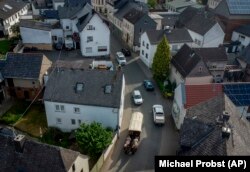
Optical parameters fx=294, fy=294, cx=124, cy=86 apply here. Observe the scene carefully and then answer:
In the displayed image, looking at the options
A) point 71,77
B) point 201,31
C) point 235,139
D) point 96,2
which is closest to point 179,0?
point 96,2

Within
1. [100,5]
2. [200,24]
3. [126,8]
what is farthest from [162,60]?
[100,5]

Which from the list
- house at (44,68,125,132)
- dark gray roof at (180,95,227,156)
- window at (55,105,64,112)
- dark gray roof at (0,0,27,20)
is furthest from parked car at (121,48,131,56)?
dark gray roof at (0,0,27,20)

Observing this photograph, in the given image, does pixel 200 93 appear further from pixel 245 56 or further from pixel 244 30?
pixel 244 30

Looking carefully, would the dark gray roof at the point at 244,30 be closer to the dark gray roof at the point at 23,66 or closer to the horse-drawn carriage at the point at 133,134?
the horse-drawn carriage at the point at 133,134

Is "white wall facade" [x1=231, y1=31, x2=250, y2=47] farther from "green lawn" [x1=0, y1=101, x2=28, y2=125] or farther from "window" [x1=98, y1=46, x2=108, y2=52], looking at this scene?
"green lawn" [x1=0, y1=101, x2=28, y2=125]

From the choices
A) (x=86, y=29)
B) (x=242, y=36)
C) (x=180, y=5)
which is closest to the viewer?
(x=86, y=29)

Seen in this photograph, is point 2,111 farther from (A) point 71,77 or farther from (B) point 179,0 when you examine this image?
(B) point 179,0
